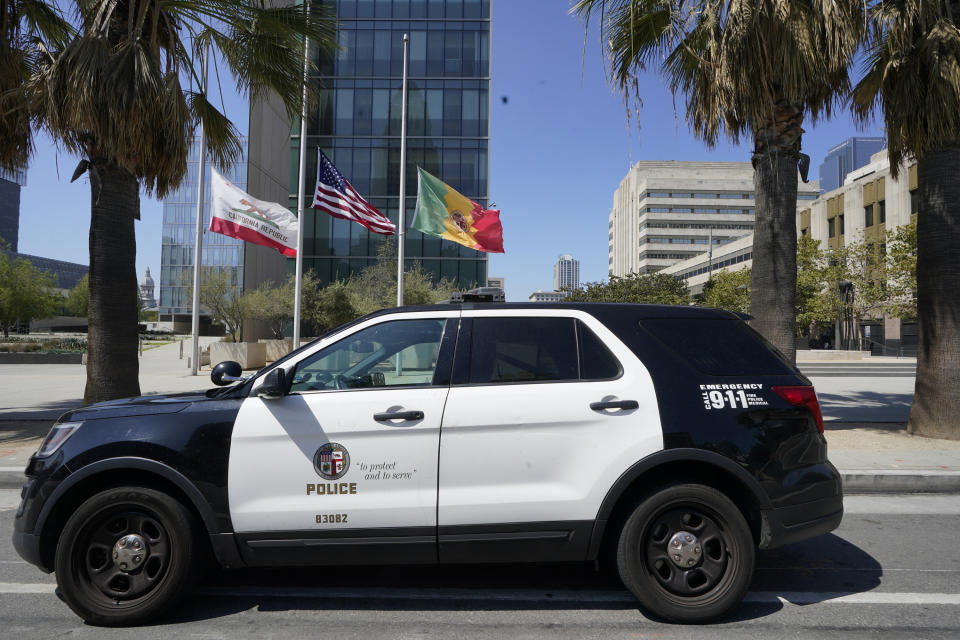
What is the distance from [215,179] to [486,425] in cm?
1429

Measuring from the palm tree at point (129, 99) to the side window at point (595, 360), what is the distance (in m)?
6.69

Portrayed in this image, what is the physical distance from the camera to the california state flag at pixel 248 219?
15352mm

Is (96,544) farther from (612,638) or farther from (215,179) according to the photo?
(215,179)

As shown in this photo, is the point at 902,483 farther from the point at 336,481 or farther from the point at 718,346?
the point at 336,481

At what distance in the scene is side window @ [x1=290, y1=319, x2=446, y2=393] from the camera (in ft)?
11.8

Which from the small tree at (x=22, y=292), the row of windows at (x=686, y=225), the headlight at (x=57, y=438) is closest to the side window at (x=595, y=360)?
the headlight at (x=57, y=438)

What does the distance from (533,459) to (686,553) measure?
1.05m

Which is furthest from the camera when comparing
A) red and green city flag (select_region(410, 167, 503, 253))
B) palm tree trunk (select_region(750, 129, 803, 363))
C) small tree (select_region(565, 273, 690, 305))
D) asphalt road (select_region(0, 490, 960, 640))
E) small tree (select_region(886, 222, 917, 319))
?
small tree (select_region(565, 273, 690, 305))

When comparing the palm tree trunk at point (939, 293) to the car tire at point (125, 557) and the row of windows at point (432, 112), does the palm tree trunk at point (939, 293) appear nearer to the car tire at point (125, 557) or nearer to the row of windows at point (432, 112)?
the car tire at point (125, 557)

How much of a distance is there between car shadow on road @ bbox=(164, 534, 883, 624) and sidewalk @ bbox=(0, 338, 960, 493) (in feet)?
9.56

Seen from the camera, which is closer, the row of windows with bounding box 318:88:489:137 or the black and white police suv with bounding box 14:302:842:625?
the black and white police suv with bounding box 14:302:842:625

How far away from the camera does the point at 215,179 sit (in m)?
15.3

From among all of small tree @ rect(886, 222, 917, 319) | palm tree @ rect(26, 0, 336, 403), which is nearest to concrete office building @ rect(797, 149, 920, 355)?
small tree @ rect(886, 222, 917, 319)

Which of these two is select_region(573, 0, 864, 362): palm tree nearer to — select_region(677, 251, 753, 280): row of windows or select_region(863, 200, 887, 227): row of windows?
select_region(863, 200, 887, 227): row of windows
